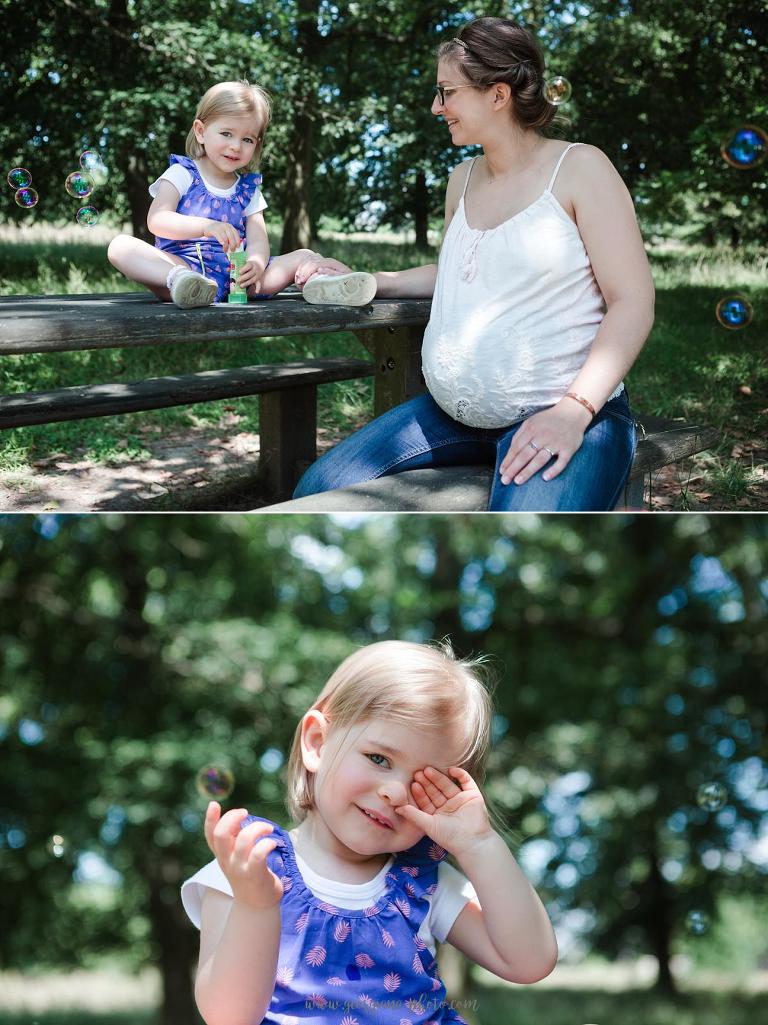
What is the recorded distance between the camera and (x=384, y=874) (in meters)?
1.32

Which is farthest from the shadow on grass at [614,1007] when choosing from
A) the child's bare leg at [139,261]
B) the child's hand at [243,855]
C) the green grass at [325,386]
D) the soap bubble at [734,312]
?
the child's hand at [243,855]

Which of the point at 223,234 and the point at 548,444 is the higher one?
the point at 223,234

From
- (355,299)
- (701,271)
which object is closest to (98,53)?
(701,271)

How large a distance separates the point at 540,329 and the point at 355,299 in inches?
30.3


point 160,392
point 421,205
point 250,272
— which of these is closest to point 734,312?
point 250,272

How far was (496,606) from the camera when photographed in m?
5.51

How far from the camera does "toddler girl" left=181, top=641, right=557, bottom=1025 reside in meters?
1.23

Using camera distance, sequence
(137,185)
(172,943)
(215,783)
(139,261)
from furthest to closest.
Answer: (137,185) < (172,943) < (139,261) < (215,783)

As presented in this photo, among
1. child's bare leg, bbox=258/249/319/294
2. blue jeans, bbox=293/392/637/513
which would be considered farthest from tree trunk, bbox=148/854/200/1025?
blue jeans, bbox=293/392/637/513

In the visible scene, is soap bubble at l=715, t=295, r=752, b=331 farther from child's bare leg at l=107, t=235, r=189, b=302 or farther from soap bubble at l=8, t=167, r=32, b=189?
soap bubble at l=8, t=167, r=32, b=189

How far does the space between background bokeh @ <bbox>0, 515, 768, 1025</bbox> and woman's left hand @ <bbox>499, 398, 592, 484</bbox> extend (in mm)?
3040

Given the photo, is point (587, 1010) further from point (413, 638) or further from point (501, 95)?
point (501, 95)

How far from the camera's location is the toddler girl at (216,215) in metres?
2.24

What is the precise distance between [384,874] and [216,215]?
156 cm
